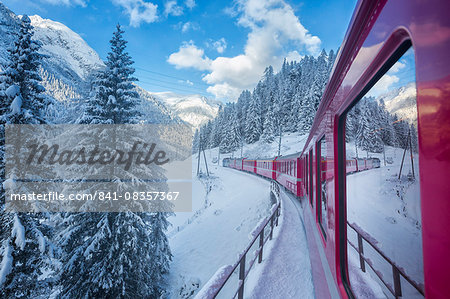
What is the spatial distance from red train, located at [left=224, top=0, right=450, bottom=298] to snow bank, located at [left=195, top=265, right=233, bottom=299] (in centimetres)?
136

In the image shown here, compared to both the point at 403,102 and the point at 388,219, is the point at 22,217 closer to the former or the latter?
the point at 388,219

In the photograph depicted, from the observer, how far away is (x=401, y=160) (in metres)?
1.18

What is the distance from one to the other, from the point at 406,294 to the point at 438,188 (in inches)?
29.6

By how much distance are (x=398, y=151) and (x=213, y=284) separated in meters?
2.31

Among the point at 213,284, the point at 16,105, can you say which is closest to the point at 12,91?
the point at 16,105

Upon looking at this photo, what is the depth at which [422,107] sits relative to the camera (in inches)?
36.1

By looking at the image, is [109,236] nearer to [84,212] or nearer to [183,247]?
[84,212]

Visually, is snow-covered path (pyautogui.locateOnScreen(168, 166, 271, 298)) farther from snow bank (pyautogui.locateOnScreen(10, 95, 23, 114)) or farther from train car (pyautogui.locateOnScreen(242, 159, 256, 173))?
train car (pyautogui.locateOnScreen(242, 159, 256, 173))

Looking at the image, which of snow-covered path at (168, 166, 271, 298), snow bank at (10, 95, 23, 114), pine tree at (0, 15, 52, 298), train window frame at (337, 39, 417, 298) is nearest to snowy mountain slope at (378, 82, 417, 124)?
train window frame at (337, 39, 417, 298)

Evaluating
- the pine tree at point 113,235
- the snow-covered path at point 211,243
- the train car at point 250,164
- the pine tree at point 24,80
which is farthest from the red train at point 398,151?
the train car at point 250,164

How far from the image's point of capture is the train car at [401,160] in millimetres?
792

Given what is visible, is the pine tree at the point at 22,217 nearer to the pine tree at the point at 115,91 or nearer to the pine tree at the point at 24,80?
the pine tree at the point at 24,80

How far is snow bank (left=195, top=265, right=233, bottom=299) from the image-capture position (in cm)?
225

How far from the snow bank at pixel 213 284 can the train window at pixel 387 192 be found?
1.45m
